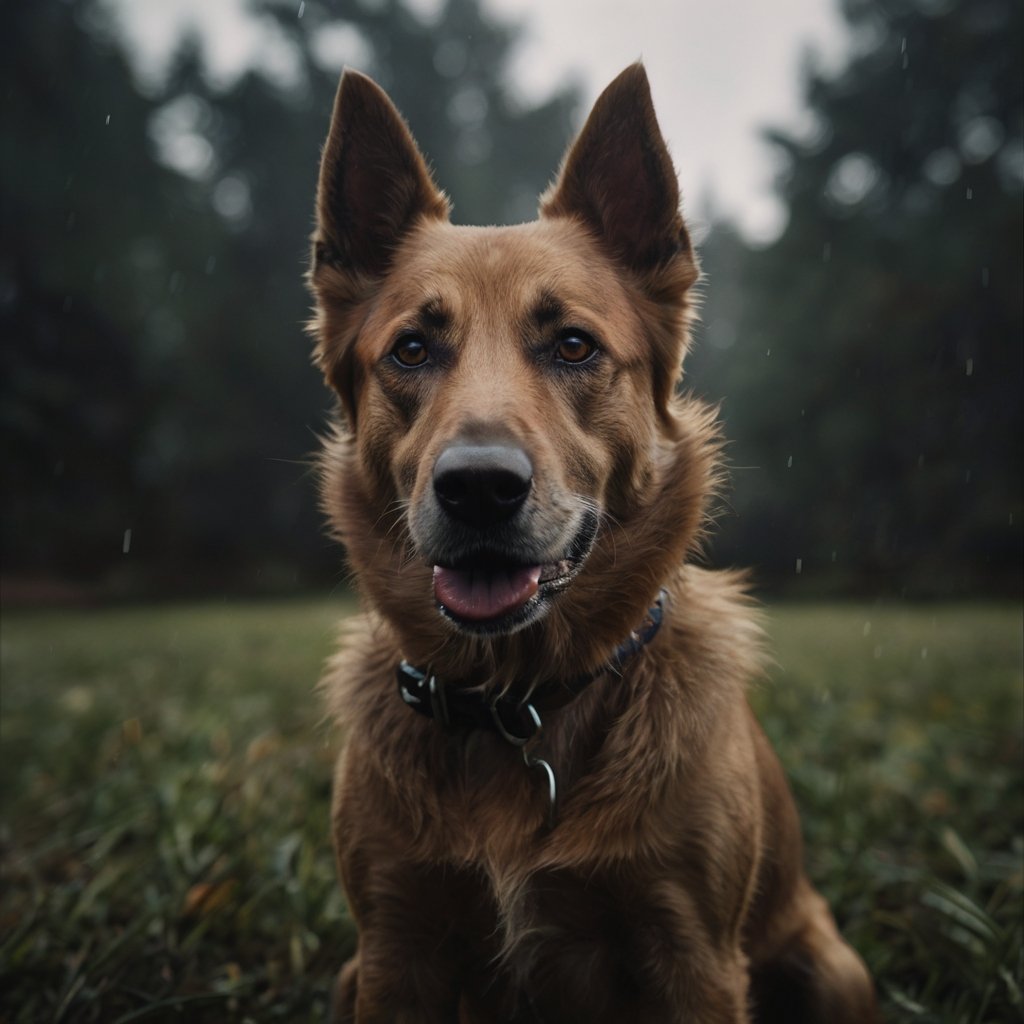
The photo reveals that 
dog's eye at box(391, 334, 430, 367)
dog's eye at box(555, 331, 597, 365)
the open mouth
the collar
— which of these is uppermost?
dog's eye at box(555, 331, 597, 365)

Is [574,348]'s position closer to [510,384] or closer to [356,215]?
[510,384]

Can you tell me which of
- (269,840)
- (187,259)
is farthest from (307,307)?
(269,840)

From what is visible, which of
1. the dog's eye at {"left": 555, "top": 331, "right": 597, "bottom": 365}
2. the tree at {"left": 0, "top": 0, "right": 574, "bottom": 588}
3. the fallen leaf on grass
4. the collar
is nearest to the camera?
the collar

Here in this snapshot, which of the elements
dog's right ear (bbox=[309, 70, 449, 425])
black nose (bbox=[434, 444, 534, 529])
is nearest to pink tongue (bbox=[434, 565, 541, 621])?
black nose (bbox=[434, 444, 534, 529])

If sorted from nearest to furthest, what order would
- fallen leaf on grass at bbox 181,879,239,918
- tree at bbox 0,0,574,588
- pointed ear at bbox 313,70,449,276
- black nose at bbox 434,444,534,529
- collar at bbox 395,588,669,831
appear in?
black nose at bbox 434,444,534,529, collar at bbox 395,588,669,831, pointed ear at bbox 313,70,449,276, fallen leaf on grass at bbox 181,879,239,918, tree at bbox 0,0,574,588

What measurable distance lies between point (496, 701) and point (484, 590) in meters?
0.36

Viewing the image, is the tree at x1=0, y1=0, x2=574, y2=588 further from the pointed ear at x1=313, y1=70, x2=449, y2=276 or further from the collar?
the collar

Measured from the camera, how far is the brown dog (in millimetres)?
2305

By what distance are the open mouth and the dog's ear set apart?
849 mm

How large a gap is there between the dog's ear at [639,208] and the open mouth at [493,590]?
0.85 meters

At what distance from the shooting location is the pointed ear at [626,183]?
2764mm

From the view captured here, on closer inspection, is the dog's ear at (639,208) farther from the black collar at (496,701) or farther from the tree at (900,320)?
the tree at (900,320)

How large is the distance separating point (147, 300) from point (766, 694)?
62.1ft

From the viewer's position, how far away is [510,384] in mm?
2521
